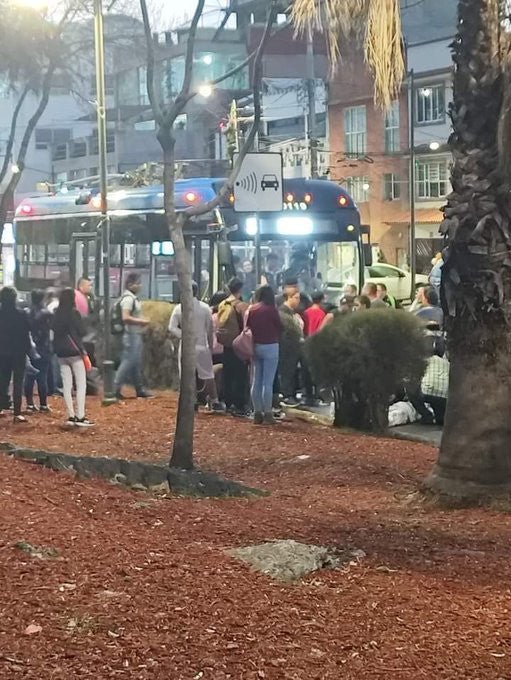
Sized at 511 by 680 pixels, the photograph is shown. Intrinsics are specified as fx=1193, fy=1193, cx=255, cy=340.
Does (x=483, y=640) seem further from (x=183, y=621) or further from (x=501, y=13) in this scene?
(x=501, y=13)

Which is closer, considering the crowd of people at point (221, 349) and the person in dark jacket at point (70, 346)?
the person in dark jacket at point (70, 346)

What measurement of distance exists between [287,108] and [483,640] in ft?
175

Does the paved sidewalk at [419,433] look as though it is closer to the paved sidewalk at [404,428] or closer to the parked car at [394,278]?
the paved sidewalk at [404,428]

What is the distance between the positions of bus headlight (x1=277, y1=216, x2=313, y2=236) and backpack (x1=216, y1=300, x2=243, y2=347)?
4.61m

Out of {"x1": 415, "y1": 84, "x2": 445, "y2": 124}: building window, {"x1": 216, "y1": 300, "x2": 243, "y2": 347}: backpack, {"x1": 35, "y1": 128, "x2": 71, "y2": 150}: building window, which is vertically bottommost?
{"x1": 216, "y1": 300, "x2": 243, "y2": 347}: backpack

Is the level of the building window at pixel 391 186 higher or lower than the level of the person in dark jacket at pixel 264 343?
higher

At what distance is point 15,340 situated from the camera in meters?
15.0

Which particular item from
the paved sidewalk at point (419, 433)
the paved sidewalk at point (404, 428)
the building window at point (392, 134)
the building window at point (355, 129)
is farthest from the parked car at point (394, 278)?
the paved sidewalk at point (419, 433)

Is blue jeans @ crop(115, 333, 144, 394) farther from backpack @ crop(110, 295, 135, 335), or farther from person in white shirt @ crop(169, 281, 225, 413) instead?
person in white shirt @ crop(169, 281, 225, 413)

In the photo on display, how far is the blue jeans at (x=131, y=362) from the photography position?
56.2ft

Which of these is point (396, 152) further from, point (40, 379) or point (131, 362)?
point (40, 379)

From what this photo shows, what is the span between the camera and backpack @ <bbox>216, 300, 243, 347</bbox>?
51.2ft

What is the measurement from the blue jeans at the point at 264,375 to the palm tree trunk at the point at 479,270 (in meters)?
5.18

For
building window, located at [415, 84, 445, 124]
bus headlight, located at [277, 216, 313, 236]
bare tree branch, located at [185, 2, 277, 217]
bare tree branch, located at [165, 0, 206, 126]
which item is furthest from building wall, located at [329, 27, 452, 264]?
bare tree branch, located at [185, 2, 277, 217]
